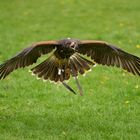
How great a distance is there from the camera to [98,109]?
34.9 ft

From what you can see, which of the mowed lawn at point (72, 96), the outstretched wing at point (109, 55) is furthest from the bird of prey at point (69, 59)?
the mowed lawn at point (72, 96)

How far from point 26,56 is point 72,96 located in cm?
238

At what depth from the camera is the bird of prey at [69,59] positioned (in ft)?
30.1

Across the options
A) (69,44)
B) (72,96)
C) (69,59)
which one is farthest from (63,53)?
(72,96)

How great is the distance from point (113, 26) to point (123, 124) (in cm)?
935

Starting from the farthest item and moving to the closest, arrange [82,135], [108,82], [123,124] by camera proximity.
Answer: [108,82], [123,124], [82,135]

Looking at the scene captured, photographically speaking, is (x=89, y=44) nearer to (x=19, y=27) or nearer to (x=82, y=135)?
(x=82, y=135)

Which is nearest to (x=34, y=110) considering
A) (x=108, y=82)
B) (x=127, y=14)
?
(x=108, y=82)

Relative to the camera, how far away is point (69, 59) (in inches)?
380

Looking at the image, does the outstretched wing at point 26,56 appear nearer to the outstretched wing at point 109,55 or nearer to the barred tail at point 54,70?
the barred tail at point 54,70

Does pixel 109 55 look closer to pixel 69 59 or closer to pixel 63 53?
pixel 69 59

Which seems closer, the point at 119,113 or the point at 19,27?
the point at 119,113

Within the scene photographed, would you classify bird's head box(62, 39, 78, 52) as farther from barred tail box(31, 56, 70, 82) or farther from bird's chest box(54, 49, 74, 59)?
barred tail box(31, 56, 70, 82)

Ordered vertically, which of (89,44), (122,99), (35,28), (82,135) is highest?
(35,28)
